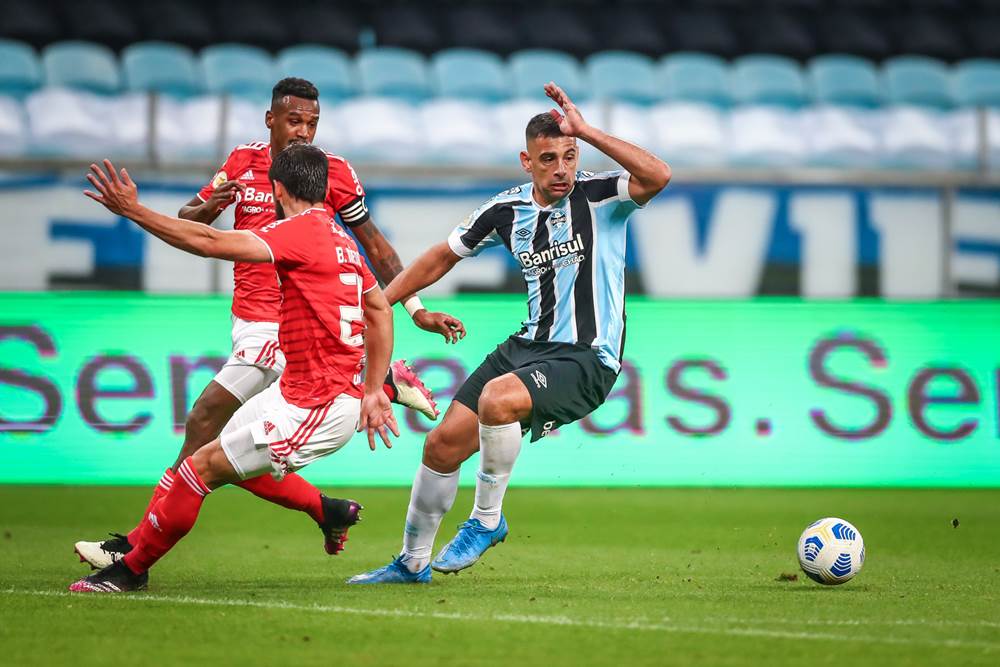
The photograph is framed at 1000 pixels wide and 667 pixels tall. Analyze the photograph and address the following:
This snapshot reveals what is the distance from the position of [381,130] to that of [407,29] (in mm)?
3291

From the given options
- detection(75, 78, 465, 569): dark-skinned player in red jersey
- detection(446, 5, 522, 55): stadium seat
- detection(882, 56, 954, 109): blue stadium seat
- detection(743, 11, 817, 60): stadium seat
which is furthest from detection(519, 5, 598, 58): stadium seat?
detection(75, 78, 465, 569): dark-skinned player in red jersey

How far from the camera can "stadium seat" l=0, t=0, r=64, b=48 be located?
17.0 meters

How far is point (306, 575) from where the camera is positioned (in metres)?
6.95

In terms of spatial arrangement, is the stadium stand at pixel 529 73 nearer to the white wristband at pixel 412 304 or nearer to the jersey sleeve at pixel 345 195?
the jersey sleeve at pixel 345 195

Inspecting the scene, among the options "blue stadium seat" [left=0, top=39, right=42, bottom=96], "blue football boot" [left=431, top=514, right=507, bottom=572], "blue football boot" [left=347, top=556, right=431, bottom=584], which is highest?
"blue stadium seat" [left=0, top=39, right=42, bottom=96]

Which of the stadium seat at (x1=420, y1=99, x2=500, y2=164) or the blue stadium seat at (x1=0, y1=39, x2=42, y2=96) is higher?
the blue stadium seat at (x1=0, y1=39, x2=42, y2=96)

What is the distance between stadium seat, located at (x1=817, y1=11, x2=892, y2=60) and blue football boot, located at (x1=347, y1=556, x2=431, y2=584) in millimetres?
14203

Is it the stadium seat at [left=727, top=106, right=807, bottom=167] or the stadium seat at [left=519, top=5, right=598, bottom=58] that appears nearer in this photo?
the stadium seat at [left=727, top=106, right=807, bottom=167]

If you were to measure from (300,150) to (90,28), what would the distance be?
39.7 feet

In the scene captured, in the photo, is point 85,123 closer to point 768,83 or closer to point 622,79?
point 622,79

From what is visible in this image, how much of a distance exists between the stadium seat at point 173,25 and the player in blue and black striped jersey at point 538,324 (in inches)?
450

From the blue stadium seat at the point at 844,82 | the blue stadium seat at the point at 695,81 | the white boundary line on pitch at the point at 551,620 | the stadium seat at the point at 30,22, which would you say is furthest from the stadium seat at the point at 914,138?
the white boundary line on pitch at the point at 551,620

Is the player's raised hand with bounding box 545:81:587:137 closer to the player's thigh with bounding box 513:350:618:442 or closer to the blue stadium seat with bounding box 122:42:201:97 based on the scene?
the player's thigh with bounding box 513:350:618:442

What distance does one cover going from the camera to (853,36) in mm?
19141
